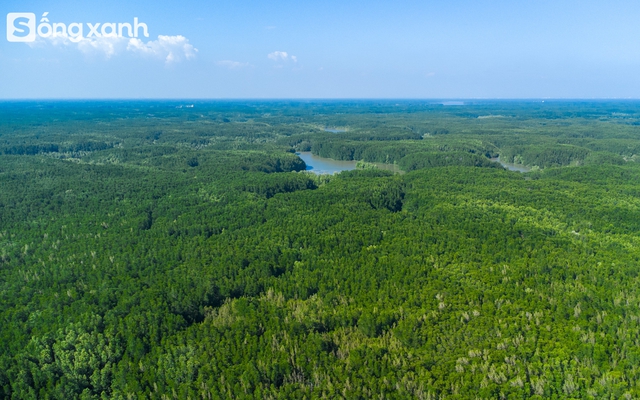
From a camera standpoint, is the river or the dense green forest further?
the river

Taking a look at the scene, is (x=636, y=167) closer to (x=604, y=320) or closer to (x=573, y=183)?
(x=573, y=183)

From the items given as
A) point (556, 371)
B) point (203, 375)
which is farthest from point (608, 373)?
point (203, 375)

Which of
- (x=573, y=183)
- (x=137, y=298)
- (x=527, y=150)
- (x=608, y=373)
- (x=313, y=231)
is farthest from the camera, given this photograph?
(x=527, y=150)

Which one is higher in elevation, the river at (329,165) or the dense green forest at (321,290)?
the river at (329,165)

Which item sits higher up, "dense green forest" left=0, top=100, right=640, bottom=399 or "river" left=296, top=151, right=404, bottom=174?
"river" left=296, top=151, right=404, bottom=174

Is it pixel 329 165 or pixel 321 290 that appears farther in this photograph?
pixel 329 165

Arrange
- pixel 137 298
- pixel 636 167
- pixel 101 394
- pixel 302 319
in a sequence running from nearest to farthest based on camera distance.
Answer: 1. pixel 101 394
2. pixel 302 319
3. pixel 137 298
4. pixel 636 167

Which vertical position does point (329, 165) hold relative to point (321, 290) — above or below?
above

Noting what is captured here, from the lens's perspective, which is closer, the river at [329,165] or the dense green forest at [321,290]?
the dense green forest at [321,290]
